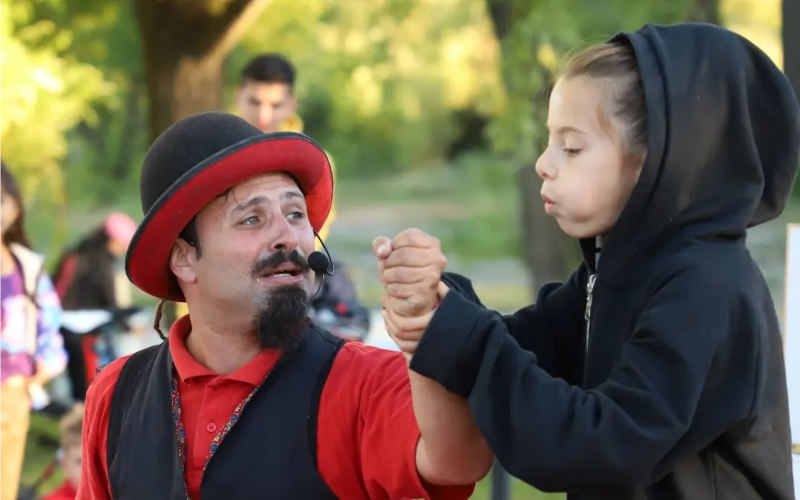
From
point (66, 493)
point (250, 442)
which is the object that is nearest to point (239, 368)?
point (250, 442)

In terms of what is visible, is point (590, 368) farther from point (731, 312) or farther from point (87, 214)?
point (87, 214)

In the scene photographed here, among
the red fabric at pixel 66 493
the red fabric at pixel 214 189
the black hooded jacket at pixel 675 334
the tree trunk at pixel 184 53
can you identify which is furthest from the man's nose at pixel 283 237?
the tree trunk at pixel 184 53

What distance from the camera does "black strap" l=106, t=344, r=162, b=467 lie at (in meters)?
2.24

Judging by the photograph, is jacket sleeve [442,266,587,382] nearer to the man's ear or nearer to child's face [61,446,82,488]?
the man's ear

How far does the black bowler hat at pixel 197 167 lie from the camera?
7.03 ft

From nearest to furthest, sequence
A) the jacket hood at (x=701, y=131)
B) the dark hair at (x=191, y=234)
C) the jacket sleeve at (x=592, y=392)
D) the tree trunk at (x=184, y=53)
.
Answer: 1. the jacket sleeve at (x=592, y=392)
2. the jacket hood at (x=701, y=131)
3. the dark hair at (x=191, y=234)
4. the tree trunk at (x=184, y=53)

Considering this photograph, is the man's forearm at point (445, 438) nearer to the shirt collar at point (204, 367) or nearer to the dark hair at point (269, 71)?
the shirt collar at point (204, 367)

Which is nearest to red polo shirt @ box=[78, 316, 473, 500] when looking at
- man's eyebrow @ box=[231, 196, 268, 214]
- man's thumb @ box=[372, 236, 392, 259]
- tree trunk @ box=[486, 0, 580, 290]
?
man's eyebrow @ box=[231, 196, 268, 214]

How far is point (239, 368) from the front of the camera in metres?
2.23

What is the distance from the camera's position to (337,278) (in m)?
5.12

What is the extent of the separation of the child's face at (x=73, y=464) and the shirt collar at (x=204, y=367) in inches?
130

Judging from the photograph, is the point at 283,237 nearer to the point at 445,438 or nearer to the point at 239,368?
the point at 239,368

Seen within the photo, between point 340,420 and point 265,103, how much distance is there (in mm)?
3391

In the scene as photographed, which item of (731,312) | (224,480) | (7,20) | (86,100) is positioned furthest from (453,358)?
(86,100)
